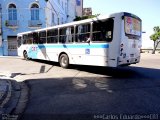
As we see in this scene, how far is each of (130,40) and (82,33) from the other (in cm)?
273

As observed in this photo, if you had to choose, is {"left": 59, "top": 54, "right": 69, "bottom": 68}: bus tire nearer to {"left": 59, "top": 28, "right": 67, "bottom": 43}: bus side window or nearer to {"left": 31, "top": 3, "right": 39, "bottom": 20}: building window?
{"left": 59, "top": 28, "right": 67, "bottom": 43}: bus side window

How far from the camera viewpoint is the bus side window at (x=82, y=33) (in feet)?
37.9

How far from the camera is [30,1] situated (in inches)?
1069

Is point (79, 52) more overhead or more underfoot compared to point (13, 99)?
more overhead

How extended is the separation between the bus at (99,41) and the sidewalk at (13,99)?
12.8ft

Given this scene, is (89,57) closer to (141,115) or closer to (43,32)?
(43,32)

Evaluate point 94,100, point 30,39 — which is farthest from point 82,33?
point 30,39

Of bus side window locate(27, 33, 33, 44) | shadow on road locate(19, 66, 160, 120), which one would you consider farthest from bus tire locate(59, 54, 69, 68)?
bus side window locate(27, 33, 33, 44)

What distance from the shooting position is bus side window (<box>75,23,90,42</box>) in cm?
1155

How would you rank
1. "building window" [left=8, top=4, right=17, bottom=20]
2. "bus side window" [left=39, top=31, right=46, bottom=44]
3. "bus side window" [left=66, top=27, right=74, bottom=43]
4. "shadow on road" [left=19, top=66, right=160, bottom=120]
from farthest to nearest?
"building window" [left=8, top=4, right=17, bottom=20] < "bus side window" [left=39, top=31, right=46, bottom=44] < "bus side window" [left=66, top=27, right=74, bottom=43] < "shadow on road" [left=19, top=66, right=160, bottom=120]

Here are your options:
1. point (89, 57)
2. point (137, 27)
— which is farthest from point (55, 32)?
point (137, 27)

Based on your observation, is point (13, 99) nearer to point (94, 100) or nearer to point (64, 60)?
point (94, 100)

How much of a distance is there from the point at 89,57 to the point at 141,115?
6.62 m

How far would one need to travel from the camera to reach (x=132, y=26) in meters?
10.8
